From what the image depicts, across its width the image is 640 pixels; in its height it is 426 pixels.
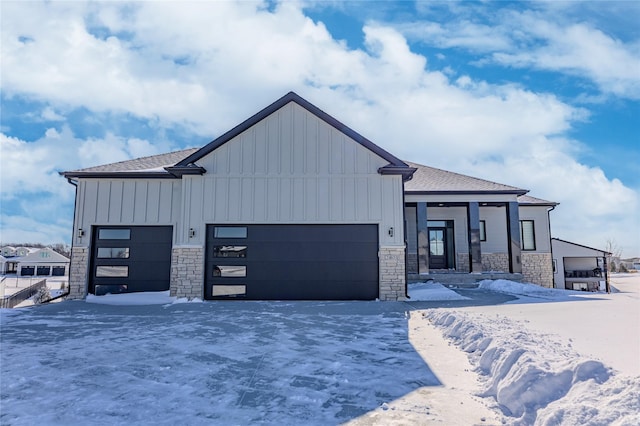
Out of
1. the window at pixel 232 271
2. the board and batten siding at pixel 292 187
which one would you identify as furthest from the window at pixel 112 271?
the window at pixel 232 271

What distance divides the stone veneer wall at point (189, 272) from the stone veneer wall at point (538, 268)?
13.3 meters

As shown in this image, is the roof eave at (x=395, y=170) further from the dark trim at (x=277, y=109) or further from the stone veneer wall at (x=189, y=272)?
the stone veneer wall at (x=189, y=272)

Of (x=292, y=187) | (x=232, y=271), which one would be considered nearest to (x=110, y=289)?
(x=232, y=271)

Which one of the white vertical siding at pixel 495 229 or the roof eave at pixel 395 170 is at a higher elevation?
the roof eave at pixel 395 170

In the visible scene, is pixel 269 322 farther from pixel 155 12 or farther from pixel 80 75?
pixel 80 75

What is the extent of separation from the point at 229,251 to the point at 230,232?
0.57 m

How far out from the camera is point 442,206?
16.1m

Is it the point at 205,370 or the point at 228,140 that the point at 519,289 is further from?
the point at 205,370

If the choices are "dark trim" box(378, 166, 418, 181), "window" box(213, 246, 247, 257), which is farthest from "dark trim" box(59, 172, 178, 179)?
"dark trim" box(378, 166, 418, 181)

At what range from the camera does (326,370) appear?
4.23 m

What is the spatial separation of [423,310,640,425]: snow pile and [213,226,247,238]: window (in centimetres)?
775

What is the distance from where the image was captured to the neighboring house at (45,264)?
1854 inches

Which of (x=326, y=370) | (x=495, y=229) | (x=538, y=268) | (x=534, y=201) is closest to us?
(x=326, y=370)

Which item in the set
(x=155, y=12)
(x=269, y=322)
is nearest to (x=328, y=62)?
(x=155, y=12)
